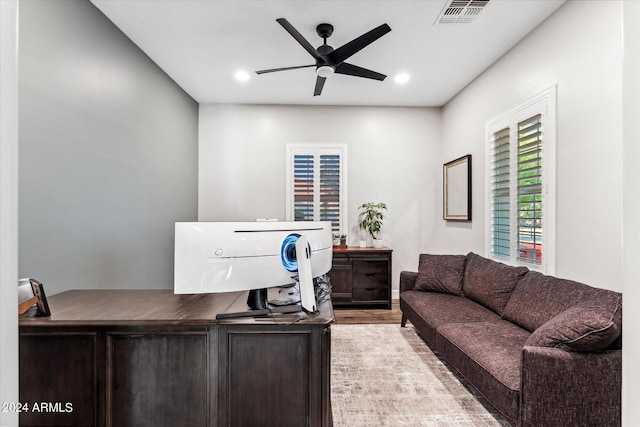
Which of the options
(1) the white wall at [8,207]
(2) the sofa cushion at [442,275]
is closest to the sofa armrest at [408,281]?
(2) the sofa cushion at [442,275]

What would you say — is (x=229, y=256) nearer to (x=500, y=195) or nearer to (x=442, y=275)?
(x=442, y=275)

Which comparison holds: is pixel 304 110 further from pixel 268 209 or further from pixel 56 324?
pixel 56 324

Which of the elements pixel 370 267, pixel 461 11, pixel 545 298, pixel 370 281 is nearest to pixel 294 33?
pixel 461 11

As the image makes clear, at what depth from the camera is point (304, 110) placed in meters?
4.91

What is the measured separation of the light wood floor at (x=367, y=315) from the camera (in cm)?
393

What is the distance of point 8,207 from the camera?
0.48 meters

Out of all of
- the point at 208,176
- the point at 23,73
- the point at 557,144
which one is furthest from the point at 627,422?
the point at 208,176

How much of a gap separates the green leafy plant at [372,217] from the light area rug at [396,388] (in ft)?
5.84

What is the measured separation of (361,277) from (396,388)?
6.89ft

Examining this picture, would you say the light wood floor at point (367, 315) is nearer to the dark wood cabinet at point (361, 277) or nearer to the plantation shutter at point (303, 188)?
the dark wood cabinet at point (361, 277)

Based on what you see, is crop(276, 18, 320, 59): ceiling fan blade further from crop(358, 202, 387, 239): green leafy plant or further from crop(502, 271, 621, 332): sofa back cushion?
crop(358, 202, 387, 239): green leafy plant

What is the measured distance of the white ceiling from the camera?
2.58 meters

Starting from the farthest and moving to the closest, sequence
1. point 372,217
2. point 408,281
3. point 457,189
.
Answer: point 372,217 < point 457,189 < point 408,281

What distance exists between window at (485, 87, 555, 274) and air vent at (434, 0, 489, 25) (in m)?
0.85
